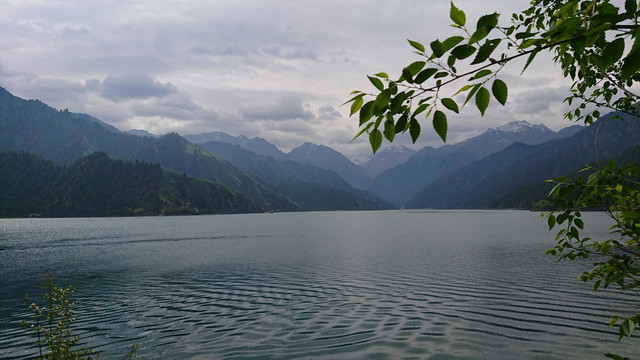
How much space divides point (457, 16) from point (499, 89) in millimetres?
778

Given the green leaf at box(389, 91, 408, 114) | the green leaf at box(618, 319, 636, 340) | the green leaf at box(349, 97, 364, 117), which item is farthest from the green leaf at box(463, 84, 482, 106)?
the green leaf at box(618, 319, 636, 340)

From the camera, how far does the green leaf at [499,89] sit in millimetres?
2708

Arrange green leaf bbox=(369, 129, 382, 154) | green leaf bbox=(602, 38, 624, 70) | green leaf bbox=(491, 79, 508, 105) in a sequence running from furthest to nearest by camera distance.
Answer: green leaf bbox=(369, 129, 382, 154), green leaf bbox=(491, 79, 508, 105), green leaf bbox=(602, 38, 624, 70)

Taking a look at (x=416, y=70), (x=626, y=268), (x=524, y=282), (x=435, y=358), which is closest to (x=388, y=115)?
(x=416, y=70)

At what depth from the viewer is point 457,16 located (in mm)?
3086

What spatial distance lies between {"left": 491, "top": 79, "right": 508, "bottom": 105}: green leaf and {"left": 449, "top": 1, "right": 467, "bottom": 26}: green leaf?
2.12 ft

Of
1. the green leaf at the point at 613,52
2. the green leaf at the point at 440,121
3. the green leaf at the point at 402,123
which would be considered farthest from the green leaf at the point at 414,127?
the green leaf at the point at 613,52

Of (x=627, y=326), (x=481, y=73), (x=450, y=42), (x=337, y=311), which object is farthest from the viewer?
(x=337, y=311)

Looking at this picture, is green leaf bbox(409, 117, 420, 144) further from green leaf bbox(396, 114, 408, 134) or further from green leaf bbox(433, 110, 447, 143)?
green leaf bbox(433, 110, 447, 143)

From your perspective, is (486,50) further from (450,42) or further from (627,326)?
(627,326)

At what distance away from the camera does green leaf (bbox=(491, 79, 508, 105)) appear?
2708mm

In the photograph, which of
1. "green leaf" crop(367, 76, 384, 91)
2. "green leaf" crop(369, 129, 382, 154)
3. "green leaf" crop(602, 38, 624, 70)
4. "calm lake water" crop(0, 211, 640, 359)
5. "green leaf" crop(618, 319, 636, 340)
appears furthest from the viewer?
"calm lake water" crop(0, 211, 640, 359)

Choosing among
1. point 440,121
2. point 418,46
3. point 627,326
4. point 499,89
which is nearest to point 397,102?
point 440,121

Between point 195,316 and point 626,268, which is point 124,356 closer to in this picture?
point 195,316
